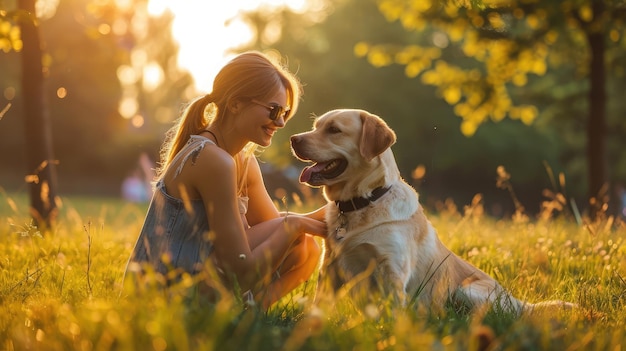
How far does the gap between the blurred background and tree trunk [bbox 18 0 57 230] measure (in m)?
0.07

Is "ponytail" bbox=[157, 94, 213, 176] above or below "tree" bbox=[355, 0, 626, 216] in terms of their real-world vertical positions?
above

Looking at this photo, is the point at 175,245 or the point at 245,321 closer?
the point at 245,321

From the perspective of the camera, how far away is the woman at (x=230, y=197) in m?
3.77

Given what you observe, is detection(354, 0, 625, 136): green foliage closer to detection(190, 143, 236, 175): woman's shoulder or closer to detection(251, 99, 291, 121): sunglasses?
detection(251, 99, 291, 121): sunglasses

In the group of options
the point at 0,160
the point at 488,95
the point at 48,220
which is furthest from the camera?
the point at 0,160

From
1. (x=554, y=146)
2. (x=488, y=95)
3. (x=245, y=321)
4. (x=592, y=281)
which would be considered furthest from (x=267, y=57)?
(x=554, y=146)

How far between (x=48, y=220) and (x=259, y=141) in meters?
3.81

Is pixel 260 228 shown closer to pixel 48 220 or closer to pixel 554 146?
pixel 48 220

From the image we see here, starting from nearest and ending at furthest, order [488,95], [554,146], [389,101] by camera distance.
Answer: [488,95], [389,101], [554,146]

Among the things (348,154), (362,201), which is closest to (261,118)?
(348,154)

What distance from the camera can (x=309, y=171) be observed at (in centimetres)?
455

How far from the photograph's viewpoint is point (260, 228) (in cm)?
430

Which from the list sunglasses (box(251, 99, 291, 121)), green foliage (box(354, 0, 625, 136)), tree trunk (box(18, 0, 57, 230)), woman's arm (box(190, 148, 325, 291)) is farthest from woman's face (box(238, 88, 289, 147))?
green foliage (box(354, 0, 625, 136))

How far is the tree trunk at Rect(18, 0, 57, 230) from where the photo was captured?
284 inches
